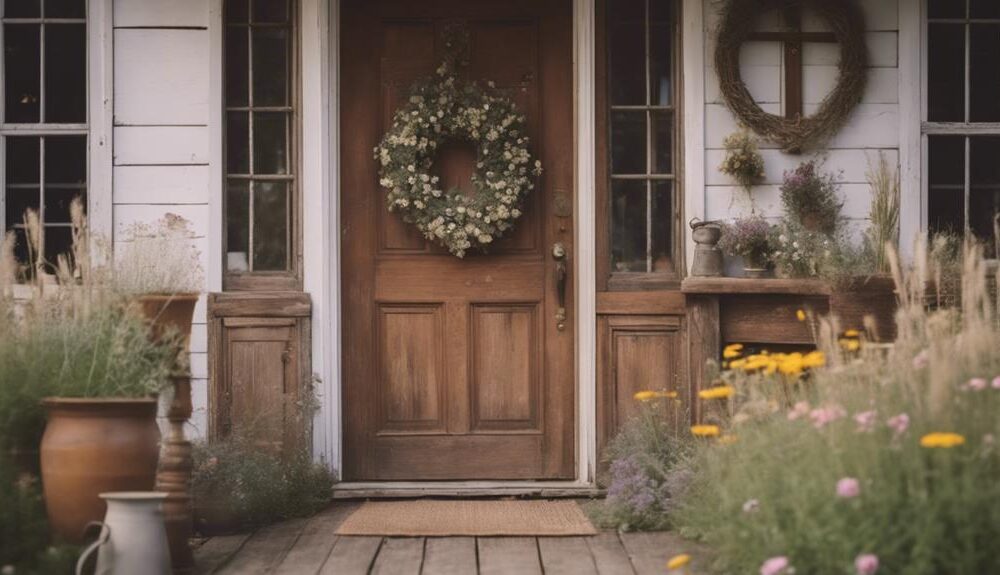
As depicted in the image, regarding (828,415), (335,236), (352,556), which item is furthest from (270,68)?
(828,415)

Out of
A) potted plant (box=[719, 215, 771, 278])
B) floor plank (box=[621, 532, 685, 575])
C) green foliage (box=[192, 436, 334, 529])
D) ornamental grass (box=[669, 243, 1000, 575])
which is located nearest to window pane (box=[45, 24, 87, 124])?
green foliage (box=[192, 436, 334, 529])

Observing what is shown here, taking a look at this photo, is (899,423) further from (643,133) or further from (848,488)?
(643,133)

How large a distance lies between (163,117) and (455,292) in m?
1.64

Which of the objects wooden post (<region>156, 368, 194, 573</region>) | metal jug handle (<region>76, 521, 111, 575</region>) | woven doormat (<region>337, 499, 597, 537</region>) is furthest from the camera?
woven doormat (<region>337, 499, 597, 537</region>)

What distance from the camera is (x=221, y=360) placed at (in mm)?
6184

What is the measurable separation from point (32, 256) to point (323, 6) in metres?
1.85

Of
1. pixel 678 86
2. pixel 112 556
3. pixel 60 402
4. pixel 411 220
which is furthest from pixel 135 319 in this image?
pixel 678 86

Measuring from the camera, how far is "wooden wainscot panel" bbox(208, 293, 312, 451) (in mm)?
6160

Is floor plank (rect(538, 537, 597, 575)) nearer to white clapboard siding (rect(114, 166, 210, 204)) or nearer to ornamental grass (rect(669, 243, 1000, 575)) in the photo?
ornamental grass (rect(669, 243, 1000, 575))

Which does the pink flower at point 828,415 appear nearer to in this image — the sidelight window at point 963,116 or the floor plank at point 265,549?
the floor plank at point 265,549

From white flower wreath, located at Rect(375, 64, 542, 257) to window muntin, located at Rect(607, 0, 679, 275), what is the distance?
455mm

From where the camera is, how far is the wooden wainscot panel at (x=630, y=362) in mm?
6258

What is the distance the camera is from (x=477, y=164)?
6.32m

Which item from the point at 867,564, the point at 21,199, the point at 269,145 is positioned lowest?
the point at 867,564
